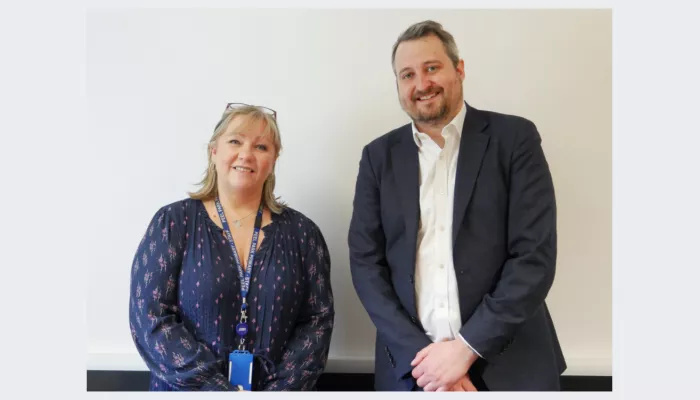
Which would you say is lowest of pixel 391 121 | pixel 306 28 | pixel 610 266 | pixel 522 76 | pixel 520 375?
pixel 520 375

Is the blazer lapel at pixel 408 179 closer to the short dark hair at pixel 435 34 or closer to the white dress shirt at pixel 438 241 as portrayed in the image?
the white dress shirt at pixel 438 241

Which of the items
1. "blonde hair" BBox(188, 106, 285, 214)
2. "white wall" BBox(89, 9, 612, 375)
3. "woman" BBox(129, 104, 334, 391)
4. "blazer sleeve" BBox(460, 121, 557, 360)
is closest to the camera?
"blazer sleeve" BBox(460, 121, 557, 360)

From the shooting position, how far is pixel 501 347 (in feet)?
4.38

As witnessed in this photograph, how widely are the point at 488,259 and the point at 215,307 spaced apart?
0.89 metres

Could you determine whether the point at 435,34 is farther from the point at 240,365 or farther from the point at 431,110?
the point at 240,365

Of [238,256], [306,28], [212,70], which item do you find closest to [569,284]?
[238,256]

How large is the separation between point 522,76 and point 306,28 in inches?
36.3

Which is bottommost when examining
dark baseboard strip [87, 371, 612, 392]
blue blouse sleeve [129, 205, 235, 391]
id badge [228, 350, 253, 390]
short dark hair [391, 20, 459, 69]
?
dark baseboard strip [87, 371, 612, 392]

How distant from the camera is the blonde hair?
156cm

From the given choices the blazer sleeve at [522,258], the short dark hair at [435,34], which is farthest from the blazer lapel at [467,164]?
the short dark hair at [435,34]

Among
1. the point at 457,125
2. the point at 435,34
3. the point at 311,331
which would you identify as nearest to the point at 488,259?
the point at 457,125

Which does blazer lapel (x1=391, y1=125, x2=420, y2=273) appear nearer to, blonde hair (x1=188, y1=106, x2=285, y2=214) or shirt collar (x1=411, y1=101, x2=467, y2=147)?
shirt collar (x1=411, y1=101, x2=467, y2=147)

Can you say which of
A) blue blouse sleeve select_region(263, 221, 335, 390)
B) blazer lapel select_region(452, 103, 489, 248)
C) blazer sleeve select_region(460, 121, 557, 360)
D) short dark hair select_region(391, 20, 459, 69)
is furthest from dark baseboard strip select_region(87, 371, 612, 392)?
short dark hair select_region(391, 20, 459, 69)

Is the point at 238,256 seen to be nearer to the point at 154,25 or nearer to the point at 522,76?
the point at 154,25
